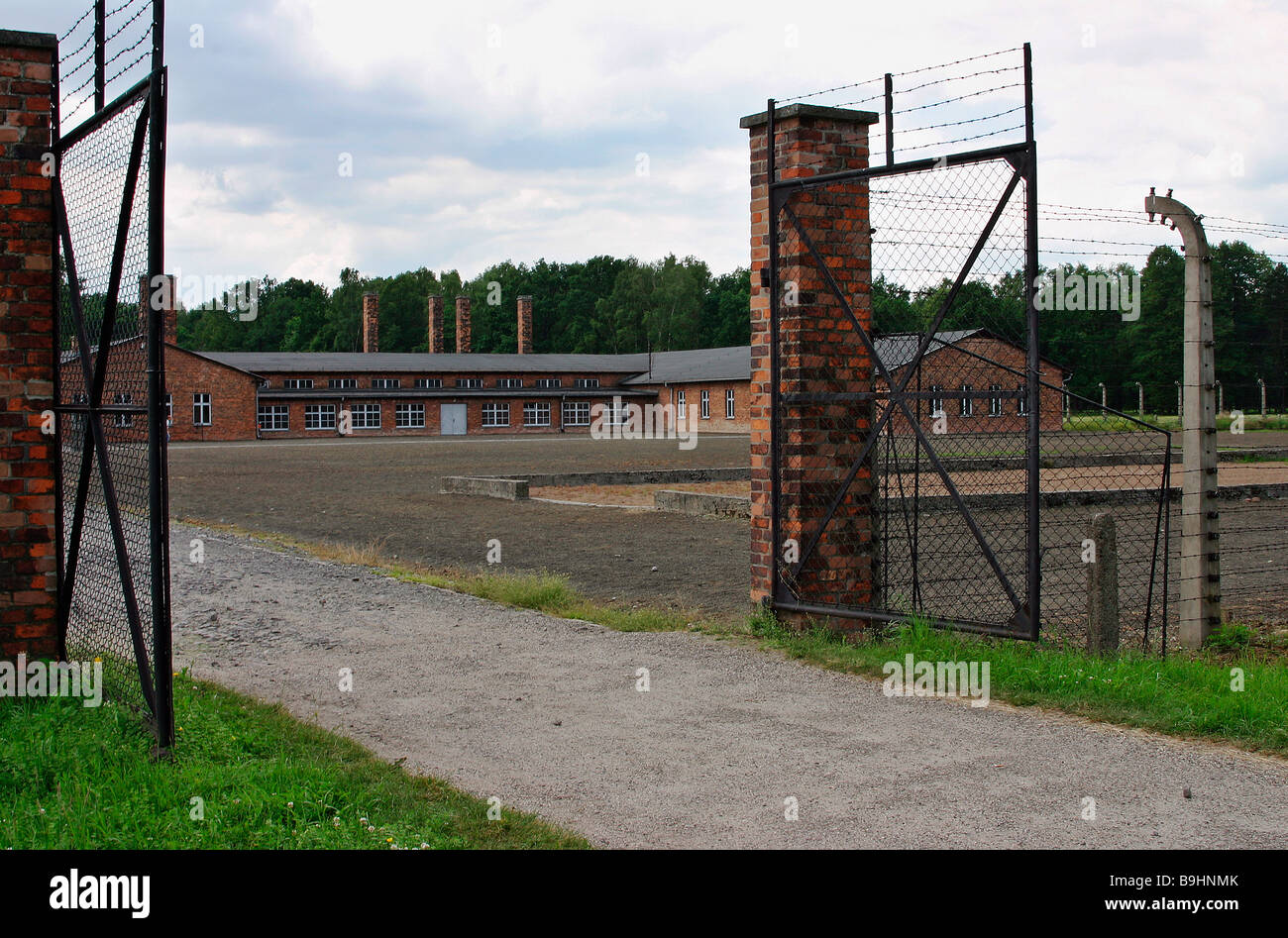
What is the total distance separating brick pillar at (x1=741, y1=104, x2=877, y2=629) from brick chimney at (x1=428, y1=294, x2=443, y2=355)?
75.8 m

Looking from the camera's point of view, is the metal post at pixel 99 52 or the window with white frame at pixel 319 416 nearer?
the metal post at pixel 99 52

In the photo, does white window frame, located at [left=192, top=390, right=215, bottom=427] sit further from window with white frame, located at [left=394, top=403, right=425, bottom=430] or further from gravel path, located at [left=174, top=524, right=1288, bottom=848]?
gravel path, located at [left=174, top=524, right=1288, bottom=848]

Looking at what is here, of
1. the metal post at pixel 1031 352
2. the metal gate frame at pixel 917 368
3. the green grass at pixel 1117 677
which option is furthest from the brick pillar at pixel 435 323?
the metal post at pixel 1031 352

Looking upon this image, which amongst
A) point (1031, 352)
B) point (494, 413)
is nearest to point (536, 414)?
point (494, 413)

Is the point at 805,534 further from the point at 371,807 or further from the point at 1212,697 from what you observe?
the point at 371,807

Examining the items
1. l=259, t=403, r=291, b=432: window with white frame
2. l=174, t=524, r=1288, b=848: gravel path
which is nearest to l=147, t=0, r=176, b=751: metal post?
l=174, t=524, r=1288, b=848: gravel path

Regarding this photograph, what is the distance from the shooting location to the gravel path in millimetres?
4379

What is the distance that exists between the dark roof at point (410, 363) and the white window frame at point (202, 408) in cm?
245

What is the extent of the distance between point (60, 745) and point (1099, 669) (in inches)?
211

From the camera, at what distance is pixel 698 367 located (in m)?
73.1

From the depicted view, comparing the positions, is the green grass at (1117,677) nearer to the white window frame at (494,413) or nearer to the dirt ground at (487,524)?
the dirt ground at (487,524)

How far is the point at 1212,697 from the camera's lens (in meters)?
5.80

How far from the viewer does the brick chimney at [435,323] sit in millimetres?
82312
